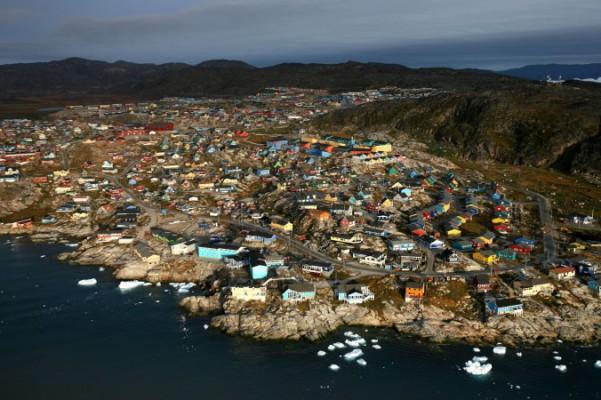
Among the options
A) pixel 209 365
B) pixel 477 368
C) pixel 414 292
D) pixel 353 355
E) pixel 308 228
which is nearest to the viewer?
pixel 477 368

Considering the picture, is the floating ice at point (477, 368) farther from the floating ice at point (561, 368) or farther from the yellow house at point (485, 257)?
the yellow house at point (485, 257)

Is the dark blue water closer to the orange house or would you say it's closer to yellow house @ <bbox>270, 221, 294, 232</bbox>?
the orange house

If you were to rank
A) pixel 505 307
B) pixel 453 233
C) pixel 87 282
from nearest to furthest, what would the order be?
pixel 505 307 < pixel 87 282 < pixel 453 233

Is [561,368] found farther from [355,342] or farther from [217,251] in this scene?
[217,251]

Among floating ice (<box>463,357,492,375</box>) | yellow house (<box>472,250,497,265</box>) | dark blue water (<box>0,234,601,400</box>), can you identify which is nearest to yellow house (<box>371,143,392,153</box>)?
yellow house (<box>472,250,497,265</box>)

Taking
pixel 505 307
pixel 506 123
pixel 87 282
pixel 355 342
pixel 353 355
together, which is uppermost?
pixel 506 123

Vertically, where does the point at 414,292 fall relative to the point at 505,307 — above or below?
above

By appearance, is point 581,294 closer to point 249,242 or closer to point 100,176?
point 249,242

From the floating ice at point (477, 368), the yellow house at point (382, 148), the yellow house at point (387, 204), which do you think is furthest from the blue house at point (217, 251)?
the yellow house at point (382, 148)

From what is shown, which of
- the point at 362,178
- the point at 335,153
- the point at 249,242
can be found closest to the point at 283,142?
the point at 335,153

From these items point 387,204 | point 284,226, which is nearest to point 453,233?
point 387,204
